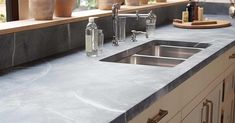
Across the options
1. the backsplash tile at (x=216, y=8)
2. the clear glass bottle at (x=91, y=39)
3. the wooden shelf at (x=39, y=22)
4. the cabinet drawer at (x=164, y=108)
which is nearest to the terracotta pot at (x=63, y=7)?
the wooden shelf at (x=39, y=22)

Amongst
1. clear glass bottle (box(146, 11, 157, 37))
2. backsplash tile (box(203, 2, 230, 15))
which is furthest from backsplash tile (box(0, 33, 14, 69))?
backsplash tile (box(203, 2, 230, 15))

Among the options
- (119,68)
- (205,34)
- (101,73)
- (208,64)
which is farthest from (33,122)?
(205,34)

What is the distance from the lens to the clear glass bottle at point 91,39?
6.77 ft

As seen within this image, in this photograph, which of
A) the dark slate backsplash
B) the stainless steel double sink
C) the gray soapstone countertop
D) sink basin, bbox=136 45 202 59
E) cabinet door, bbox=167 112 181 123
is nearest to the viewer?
the gray soapstone countertop

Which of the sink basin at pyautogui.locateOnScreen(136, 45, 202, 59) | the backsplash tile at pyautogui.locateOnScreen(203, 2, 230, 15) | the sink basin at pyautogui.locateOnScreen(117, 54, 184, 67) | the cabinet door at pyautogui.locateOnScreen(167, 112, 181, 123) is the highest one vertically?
the backsplash tile at pyautogui.locateOnScreen(203, 2, 230, 15)

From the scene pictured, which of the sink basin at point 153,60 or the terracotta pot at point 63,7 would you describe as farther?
the sink basin at point 153,60

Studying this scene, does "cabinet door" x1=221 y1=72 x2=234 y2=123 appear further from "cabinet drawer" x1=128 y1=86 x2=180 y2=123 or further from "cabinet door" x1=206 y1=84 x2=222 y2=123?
"cabinet drawer" x1=128 y1=86 x2=180 y2=123

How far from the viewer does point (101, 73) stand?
1710mm

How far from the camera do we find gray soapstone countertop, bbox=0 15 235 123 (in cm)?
119

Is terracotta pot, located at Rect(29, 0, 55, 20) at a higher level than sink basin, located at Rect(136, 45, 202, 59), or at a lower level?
higher

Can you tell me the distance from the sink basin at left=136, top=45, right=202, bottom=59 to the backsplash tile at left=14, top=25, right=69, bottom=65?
584 millimetres

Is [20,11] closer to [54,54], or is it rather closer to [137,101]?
[54,54]

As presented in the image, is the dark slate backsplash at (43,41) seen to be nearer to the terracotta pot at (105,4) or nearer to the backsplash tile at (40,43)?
the backsplash tile at (40,43)

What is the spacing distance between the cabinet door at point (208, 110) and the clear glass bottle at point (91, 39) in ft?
1.91
